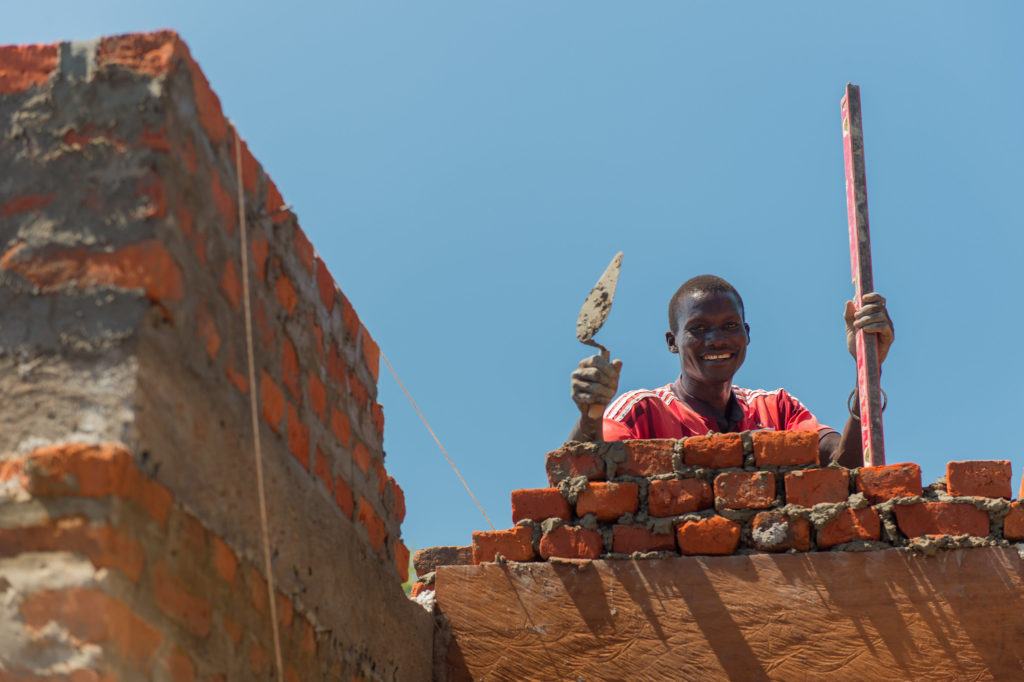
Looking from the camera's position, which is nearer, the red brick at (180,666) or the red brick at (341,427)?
the red brick at (180,666)

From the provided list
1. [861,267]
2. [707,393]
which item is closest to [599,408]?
[861,267]

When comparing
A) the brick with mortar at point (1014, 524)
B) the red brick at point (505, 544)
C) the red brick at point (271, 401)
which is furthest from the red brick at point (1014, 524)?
the red brick at point (271, 401)

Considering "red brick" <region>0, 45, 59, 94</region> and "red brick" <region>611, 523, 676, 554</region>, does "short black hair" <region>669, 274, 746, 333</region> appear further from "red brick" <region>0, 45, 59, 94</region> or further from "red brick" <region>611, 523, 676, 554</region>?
"red brick" <region>0, 45, 59, 94</region>

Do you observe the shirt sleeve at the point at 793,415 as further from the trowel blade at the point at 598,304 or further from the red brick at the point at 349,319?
the red brick at the point at 349,319

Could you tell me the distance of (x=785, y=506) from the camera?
386cm

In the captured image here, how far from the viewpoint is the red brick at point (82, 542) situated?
199 cm

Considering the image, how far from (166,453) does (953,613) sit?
244cm

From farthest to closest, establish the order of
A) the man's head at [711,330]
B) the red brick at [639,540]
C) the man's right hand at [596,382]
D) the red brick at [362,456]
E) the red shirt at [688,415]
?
1. the man's head at [711,330]
2. the red shirt at [688,415]
3. the man's right hand at [596,382]
4. the red brick at [639,540]
5. the red brick at [362,456]

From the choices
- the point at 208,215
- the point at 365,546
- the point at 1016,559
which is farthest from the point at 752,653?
the point at 208,215

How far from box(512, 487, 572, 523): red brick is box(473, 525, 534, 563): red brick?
5 centimetres

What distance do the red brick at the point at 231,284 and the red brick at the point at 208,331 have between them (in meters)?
0.10

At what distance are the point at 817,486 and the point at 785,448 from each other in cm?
15

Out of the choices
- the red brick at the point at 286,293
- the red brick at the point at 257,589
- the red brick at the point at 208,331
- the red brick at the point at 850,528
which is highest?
the red brick at the point at 286,293

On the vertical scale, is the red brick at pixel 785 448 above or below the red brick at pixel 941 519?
above
